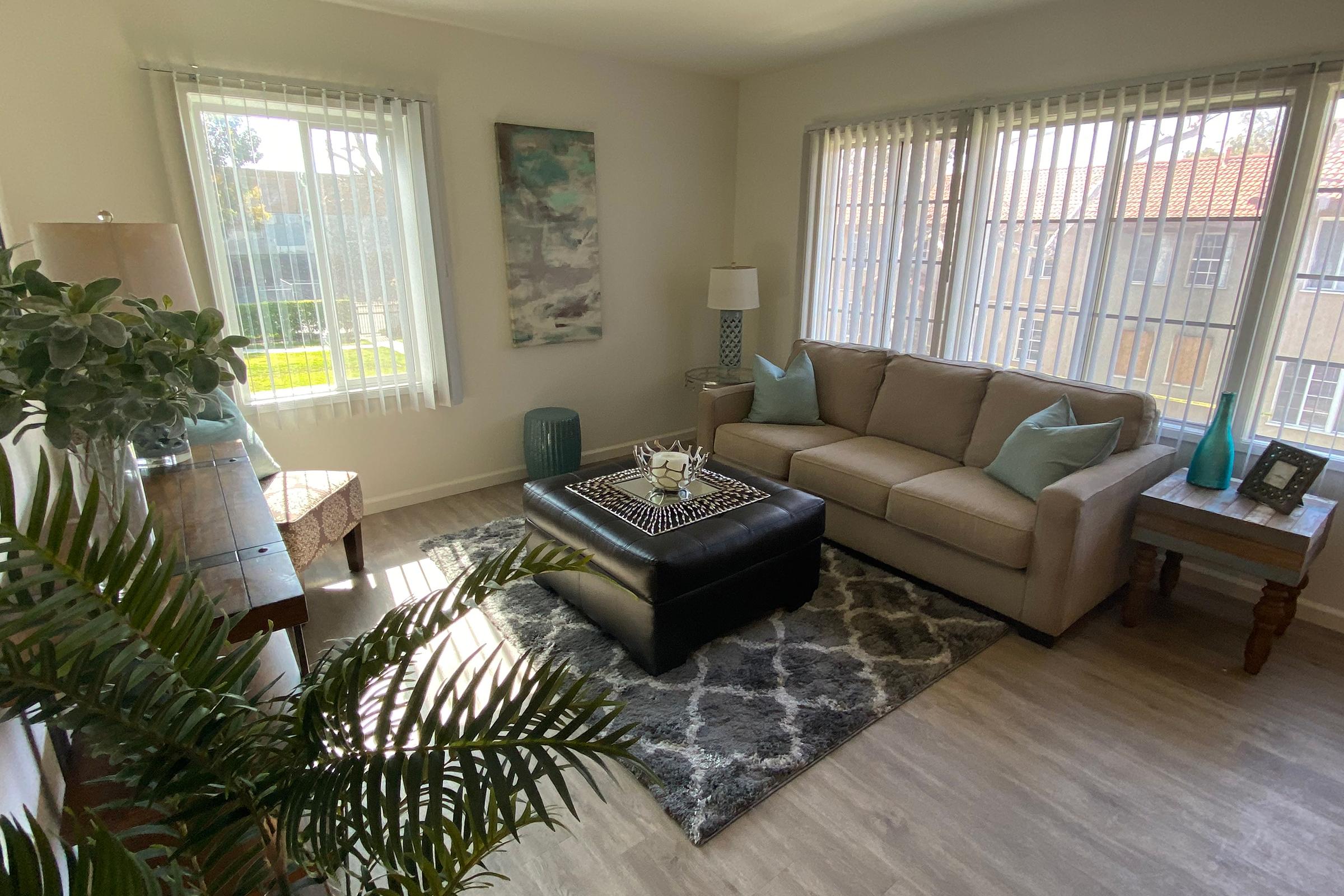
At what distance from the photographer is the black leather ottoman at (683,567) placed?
2.29m

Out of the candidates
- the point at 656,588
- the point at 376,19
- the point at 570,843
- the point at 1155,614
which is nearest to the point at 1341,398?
the point at 1155,614

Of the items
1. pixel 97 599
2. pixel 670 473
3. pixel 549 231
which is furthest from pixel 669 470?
pixel 97 599

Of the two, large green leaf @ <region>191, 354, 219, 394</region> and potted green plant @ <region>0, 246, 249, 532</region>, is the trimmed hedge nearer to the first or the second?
potted green plant @ <region>0, 246, 249, 532</region>

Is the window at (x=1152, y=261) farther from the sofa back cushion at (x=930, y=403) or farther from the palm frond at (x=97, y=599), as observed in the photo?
the palm frond at (x=97, y=599)

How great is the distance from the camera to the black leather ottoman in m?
2.29

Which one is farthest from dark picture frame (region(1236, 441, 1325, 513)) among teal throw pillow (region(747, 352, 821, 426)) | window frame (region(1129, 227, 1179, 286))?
teal throw pillow (region(747, 352, 821, 426))

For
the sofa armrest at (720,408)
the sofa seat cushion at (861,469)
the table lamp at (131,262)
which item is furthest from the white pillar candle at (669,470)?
the table lamp at (131,262)

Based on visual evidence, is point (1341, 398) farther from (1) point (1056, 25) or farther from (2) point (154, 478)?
(2) point (154, 478)

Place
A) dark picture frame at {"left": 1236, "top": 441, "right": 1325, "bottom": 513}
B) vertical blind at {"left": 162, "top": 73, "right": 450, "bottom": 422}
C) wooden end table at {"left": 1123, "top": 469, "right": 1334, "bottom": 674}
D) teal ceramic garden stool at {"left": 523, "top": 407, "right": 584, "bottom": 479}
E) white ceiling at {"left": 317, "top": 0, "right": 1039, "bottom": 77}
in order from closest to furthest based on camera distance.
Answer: wooden end table at {"left": 1123, "top": 469, "right": 1334, "bottom": 674} < dark picture frame at {"left": 1236, "top": 441, "right": 1325, "bottom": 513} < vertical blind at {"left": 162, "top": 73, "right": 450, "bottom": 422} < white ceiling at {"left": 317, "top": 0, "right": 1039, "bottom": 77} < teal ceramic garden stool at {"left": 523, "top": 407, "right": 584, "bottom": 479}

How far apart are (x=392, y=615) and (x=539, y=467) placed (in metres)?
3.16

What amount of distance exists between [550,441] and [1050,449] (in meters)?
2.57

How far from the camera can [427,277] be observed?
11.7ft

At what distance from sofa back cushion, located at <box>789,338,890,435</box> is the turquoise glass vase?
1446 mm

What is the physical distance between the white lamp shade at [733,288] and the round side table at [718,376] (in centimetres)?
46
